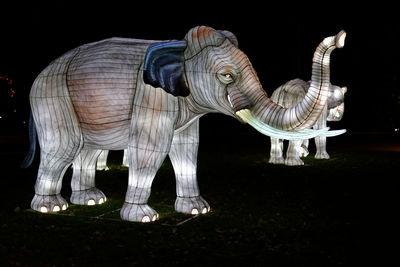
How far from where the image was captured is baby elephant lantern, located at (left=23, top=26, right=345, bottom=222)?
5824 millimetres

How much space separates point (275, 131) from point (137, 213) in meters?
1.91

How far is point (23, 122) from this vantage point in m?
34.4

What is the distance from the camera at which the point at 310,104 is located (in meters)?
5.38

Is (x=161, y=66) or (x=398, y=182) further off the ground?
(x=161, y=66)

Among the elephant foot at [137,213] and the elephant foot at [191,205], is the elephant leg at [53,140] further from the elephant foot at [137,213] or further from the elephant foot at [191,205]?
the elephant foot at [191,205]

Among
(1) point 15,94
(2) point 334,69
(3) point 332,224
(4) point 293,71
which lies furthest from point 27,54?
(3) point 332,224

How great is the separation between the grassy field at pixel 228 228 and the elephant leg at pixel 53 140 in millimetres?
375

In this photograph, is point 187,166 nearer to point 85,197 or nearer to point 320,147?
point 85,197

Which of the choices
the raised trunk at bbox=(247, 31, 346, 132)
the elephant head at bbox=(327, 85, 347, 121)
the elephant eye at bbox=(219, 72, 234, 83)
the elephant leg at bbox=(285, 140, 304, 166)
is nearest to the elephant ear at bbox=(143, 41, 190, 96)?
the elephant eye at bbox=(219, 72, 234, 83)

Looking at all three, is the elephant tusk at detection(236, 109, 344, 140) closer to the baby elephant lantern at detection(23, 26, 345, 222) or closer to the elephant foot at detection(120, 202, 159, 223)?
the baby elephant lantern at detection(23, 26, 345, 222)

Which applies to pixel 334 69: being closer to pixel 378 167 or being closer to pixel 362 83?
pixel 362 83

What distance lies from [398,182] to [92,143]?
6386 mm

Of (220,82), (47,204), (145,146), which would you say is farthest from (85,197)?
(220,82)

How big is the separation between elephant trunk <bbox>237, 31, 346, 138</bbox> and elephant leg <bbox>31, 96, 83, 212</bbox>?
217 centimetres
